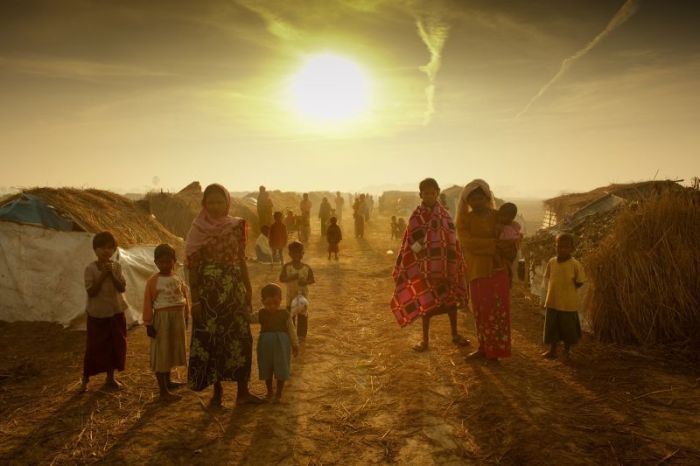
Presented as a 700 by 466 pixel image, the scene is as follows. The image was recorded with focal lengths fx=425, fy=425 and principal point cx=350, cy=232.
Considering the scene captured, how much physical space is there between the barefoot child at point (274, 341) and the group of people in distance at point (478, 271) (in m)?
2.16

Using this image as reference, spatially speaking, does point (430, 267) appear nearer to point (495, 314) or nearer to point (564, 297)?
point (495, 314)

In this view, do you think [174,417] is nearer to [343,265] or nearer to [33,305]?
[33,305]

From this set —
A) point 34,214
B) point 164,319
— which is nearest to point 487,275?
point 164,319

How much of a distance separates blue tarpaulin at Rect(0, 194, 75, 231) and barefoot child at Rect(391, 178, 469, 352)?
20.9 ft

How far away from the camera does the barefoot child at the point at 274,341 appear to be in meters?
4.50

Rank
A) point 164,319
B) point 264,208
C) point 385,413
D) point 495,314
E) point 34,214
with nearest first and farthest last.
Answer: point 385,413 → point 164,319 → point 495,314 → point 34,214 → point 264,208

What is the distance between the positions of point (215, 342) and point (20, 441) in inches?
73.9

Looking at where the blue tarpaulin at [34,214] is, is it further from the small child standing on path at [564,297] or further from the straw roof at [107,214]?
the small child standing on path at [564,297]

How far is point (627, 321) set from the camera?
6012 mm

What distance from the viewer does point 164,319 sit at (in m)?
4.63

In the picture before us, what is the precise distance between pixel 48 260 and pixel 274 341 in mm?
5724

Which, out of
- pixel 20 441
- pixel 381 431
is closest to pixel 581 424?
pixel 381 431

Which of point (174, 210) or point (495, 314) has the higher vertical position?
point (174, 210)

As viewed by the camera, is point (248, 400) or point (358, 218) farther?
point (358, 218)
